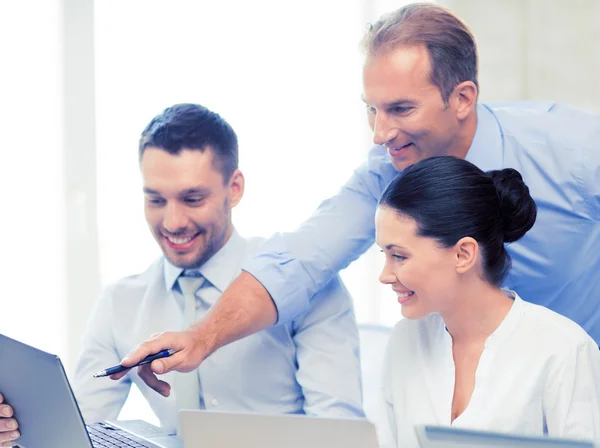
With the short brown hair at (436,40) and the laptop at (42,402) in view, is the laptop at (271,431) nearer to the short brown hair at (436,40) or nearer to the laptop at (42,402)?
the laptop at (42,402)

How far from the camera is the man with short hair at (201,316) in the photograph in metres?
1.83

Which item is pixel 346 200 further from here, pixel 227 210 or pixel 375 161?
pixel 227 210

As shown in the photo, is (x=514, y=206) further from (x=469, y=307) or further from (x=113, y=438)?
(x=113, y=438)

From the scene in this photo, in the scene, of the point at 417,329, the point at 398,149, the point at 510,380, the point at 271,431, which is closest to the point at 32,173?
the point at 398,149

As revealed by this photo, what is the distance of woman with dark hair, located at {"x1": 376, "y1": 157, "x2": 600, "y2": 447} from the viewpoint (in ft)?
4.68

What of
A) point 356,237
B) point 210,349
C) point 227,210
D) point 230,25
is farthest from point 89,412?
point 230,25

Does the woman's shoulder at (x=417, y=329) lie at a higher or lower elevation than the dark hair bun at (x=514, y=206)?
lower

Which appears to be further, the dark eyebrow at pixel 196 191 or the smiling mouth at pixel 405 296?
the dark eyebrow at pixel 196 191

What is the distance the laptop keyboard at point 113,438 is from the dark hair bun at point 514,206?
736 mm

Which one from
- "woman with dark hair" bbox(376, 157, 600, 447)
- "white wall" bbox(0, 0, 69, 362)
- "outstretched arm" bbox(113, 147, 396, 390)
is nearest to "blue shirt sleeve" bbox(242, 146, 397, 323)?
"outstretched arm" bbox(113, 147, 396, 390)

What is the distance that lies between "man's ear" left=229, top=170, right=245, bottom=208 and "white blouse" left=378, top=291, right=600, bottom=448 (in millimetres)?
538

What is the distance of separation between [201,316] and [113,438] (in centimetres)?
44

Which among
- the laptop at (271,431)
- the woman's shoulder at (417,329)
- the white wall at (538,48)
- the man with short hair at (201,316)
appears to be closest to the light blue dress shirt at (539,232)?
the man with short hair at (201,316)

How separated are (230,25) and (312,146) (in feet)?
1.90
